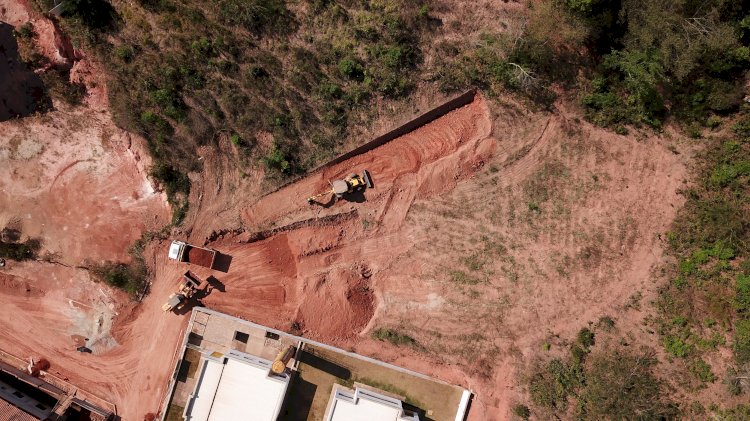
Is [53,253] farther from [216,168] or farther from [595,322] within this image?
[595,322]

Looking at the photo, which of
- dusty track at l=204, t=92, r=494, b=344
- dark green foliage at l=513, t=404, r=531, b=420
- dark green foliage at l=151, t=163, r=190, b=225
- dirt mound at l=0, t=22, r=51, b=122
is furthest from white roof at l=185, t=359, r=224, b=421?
dirt mound at l=0, t=22, r=51, b=122

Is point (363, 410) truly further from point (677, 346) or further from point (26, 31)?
point (26, 31)

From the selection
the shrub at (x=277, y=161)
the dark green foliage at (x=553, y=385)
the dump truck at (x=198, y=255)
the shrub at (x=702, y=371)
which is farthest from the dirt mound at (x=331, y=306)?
the shrub at (x=702, y=371)

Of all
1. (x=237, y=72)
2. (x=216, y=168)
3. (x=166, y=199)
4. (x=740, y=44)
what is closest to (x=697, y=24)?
(x=740, y=44)

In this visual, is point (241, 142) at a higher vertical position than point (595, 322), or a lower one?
higher

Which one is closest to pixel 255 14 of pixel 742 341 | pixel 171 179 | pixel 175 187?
pixel 171 179

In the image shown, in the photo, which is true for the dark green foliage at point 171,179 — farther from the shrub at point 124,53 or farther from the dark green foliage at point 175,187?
the shrub at point 124,53
